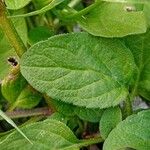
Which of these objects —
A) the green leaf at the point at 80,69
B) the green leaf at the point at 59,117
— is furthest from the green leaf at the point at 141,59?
the green leaf at the point at 59,117

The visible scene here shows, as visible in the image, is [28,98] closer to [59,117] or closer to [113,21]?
[59,117]

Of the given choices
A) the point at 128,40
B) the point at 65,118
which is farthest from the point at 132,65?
the point at 65,118

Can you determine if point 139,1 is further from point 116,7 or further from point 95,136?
point 95,136

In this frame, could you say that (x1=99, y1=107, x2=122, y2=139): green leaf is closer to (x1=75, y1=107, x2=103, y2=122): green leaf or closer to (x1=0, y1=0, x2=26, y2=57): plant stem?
(x1=75, y1=107, x2=103, y2=122): green leaf

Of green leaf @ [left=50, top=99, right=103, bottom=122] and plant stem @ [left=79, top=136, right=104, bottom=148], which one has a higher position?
green leaf @ [left=50, top=99, right=103, bottom=122]

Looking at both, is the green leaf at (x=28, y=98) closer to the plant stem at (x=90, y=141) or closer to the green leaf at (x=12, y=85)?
the green leaf at (x=12, y=85)

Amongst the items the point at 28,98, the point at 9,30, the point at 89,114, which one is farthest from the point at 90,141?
the point at 9,30

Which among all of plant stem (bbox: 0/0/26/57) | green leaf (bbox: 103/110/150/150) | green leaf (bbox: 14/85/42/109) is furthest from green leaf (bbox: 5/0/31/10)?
green leaf (bbox: 103/110/150/150)
